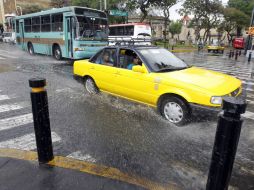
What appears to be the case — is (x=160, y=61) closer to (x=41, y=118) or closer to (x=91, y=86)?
(x=91, y=86)

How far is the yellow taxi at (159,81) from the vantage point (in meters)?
4.28

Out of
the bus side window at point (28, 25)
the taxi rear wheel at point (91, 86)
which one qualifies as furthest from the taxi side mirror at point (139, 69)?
the bus side window at point (28, 25)

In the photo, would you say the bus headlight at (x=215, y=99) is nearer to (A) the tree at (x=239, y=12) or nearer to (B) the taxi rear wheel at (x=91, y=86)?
(B) the taxi rear wheel at (x=91, y=86)

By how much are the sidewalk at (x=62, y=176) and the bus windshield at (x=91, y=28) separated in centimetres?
A: 978

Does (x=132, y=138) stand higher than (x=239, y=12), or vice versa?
(x=239, y=12)

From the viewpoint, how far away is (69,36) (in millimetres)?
→ 12508

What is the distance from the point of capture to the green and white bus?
12.1 m

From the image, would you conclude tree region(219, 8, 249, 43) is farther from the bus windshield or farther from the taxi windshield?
the taxi windshield

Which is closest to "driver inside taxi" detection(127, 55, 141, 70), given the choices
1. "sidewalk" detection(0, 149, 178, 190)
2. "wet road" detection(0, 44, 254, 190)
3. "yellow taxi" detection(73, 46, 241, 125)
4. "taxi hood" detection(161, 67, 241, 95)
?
"yellow taxi" detection(73, 46, 241, 125)

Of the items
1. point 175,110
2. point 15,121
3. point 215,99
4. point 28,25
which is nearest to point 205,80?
point 215,99

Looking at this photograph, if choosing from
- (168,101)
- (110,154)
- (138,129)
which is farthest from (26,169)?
(168,101)

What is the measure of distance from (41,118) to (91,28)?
1055cm

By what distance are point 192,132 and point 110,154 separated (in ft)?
5.96

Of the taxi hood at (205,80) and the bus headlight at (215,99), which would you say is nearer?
the bus headlight at (215,99)
